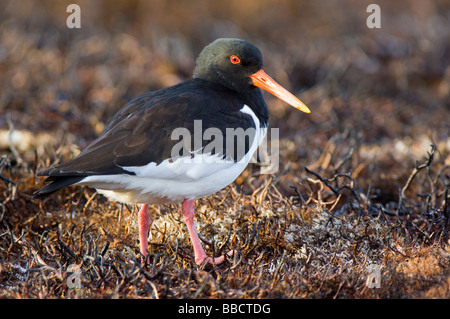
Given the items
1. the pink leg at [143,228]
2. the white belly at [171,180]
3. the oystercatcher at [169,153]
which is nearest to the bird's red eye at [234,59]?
the oystercatcher at [169,153]

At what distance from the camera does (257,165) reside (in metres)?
5.48

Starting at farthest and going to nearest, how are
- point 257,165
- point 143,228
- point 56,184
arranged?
point 257,165, point 143,228, point 56,184

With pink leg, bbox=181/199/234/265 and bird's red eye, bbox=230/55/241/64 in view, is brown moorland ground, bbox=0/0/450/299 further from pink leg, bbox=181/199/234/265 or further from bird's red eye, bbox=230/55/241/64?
bird's red eye, bbox=230/55/241/64

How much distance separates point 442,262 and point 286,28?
879 cm

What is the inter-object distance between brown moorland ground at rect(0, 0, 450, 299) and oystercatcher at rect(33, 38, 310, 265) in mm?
358

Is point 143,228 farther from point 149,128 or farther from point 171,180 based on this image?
point 149,128

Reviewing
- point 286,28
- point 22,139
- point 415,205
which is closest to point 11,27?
point 22,139

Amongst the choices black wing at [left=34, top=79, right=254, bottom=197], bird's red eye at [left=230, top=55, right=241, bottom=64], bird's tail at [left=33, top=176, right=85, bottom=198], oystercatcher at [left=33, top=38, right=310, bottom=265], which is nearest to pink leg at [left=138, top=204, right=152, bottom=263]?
oystercatcher at [left=33, top=38, right=310, bottom=265]

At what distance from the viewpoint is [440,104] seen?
8023mm

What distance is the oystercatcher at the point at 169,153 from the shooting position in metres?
3.91

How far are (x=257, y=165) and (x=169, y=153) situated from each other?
5.35 ft

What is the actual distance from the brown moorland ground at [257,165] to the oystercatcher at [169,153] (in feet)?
1.18

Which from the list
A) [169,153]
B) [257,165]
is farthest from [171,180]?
[257,165]
